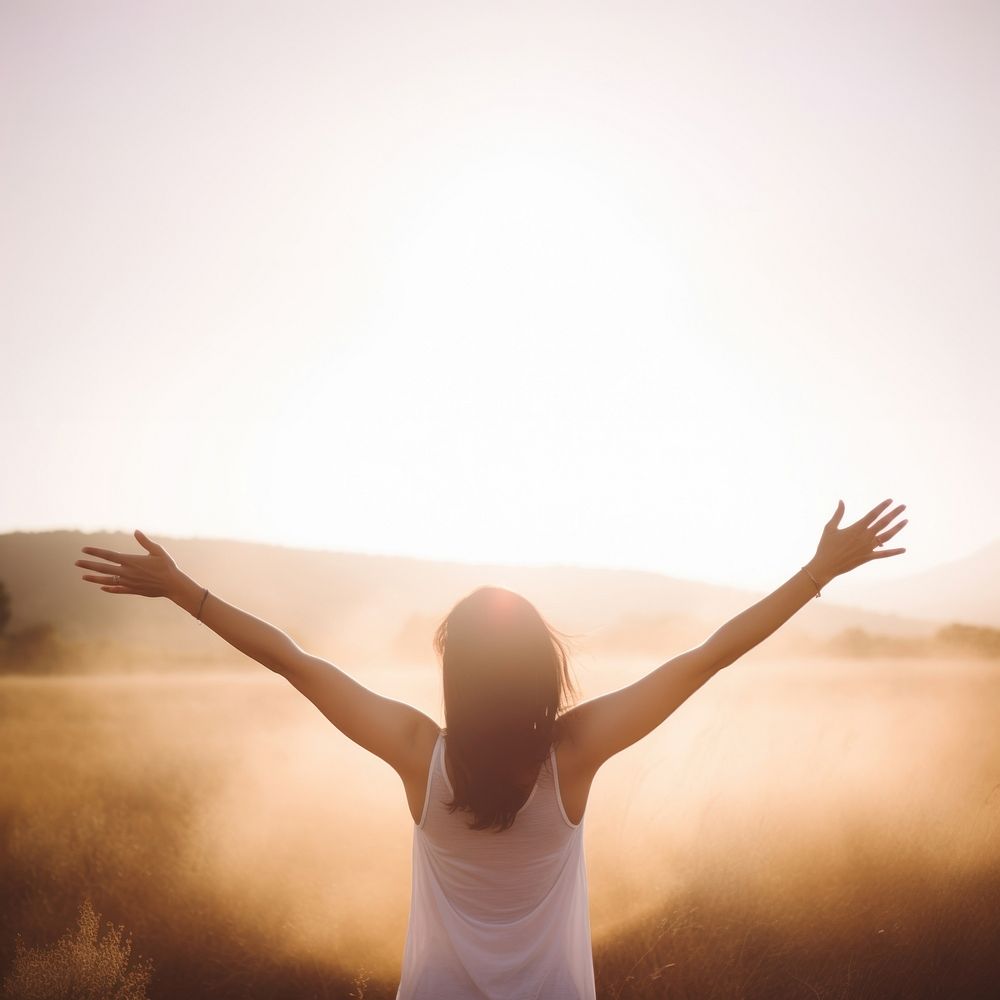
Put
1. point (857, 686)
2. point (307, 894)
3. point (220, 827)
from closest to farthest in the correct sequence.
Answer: point (307, 894) → point (220, 827) → point (857, 686)

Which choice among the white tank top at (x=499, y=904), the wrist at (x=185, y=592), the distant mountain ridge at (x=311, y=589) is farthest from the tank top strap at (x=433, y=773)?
the distant mountain ridge at (x=311, y=589)

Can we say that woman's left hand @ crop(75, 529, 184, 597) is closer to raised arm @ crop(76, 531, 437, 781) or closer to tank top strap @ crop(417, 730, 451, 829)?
raised arm @ crop(76, 531, 437, 781)

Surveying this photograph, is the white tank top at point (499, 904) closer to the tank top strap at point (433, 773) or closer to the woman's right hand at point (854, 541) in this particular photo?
the tank top strap at point (433, 773)

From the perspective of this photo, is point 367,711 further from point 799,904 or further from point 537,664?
point 799,904

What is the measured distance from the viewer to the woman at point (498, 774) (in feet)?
7.14

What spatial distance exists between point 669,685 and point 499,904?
31.2 inches

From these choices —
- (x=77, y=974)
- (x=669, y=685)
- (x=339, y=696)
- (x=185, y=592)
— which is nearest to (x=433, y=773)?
(x=339, y=696)

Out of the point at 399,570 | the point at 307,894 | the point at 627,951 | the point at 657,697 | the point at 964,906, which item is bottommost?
the point at 399,570

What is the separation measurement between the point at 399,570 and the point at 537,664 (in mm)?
60415

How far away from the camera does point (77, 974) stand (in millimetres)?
4984

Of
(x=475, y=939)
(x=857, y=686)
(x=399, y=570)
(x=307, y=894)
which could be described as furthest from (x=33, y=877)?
(x=399, y=570)

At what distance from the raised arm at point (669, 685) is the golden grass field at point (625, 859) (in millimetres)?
3935

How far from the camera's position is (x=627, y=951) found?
5.56 meters

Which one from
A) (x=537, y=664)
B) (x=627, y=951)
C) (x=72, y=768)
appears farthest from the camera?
(x=72, y=768)
